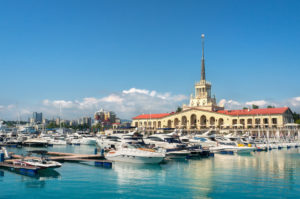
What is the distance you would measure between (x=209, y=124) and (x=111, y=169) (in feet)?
327

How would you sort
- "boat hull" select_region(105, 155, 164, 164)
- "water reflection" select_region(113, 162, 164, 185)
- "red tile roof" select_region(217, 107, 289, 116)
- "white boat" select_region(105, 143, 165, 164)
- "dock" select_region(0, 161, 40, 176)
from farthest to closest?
1. "red tile roof" select_region(217, 107, 289, 116)
2. "boat hull" select_region(105, 155, 164, 164)
3. "white boat" select_region(105, 143, 165, 164)
4. "dock" select_region(0, 161, 40, 176)
5. "water reflection" select_region(113, 162, 164, 185)

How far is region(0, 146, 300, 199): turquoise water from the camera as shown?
25219 millimetres

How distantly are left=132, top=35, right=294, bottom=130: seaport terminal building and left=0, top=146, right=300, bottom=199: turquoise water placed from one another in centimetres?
6962

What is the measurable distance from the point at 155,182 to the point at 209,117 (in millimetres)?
105615

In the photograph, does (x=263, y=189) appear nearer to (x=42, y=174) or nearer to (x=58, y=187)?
(x=58, y=187)

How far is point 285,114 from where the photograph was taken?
118 meters

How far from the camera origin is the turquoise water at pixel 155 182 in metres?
25.2

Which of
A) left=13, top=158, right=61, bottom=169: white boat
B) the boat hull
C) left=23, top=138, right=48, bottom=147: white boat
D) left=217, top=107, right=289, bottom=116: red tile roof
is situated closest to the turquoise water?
left=13, top=158, right=61, bottom=169: white boat

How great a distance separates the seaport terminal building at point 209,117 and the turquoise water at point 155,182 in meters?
69.6

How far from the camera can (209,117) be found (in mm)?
131875

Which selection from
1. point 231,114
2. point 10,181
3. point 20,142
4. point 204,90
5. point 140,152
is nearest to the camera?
point 10,181

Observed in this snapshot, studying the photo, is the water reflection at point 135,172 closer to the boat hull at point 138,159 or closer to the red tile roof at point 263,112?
the boat hull at point 138,159

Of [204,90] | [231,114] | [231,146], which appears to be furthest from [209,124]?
[231,146]

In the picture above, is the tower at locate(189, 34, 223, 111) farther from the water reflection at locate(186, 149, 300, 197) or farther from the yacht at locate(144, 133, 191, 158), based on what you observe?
the water reflection at locate(186, 149, 300, 197)
